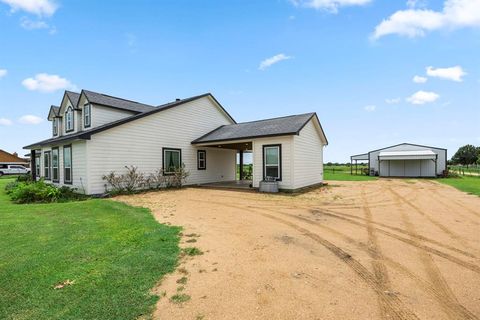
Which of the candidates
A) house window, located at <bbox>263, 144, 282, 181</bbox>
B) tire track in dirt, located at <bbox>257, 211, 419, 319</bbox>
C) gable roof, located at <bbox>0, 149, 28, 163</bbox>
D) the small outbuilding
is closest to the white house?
house window, located at <bbox>263, 144, 282, 181</bbox>

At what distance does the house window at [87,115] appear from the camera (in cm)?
1440

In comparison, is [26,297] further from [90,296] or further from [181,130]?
[181,130]

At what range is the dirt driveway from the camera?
2.74 metres

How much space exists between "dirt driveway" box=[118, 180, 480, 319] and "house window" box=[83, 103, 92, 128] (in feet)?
35.4

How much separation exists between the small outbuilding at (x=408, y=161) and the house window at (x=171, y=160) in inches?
885

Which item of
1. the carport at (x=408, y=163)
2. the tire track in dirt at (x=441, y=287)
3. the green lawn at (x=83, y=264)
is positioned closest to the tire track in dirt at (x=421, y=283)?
the tire track in dirt at (x=441, y=287)

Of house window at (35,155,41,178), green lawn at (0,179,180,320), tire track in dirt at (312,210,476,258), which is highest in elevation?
house window at (35,155,41,178)

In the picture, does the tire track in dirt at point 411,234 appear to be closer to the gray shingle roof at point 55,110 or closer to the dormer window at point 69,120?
the dormer window at point 69,120

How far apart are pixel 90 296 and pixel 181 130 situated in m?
13.6

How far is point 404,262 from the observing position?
3996 millimetres

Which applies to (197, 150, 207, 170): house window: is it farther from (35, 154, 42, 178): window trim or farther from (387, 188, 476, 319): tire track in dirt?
(387, 188, 476, 319): tire track in dirt

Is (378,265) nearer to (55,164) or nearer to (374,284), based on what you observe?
(374,284)

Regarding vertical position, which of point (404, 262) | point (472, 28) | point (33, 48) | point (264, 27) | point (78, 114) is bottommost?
point (404, 262)

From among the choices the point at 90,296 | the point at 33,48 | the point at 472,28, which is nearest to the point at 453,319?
the point at 90,296
